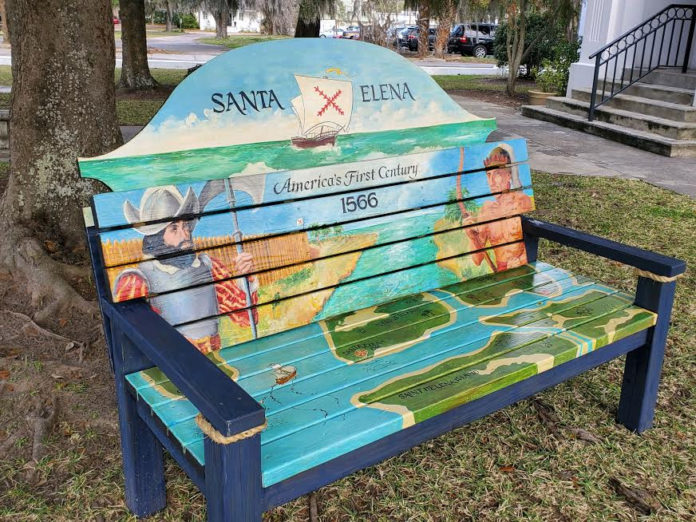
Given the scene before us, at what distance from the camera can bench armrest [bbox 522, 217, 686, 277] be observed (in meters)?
2.58

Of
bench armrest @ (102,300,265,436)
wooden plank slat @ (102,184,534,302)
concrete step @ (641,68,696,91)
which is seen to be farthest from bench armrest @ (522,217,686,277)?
concrete step @ (641,68,696,91)

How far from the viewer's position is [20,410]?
285cm

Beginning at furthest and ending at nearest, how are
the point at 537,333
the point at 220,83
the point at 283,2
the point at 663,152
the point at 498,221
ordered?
1. the point at 283,2
2. the point at 663,152
3. the point at 498,221
4. the point at 537,333
5. the point at 220,83

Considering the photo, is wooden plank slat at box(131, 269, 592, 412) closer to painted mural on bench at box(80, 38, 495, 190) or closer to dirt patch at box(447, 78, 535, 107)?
painted mural on bench at box(80, 38, 495, 190)

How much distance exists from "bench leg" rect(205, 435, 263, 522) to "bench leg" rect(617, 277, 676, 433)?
175 centimetres

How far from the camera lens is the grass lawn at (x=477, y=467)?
2.38 meters

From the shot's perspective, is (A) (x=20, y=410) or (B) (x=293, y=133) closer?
(B) (x=293, y=133)

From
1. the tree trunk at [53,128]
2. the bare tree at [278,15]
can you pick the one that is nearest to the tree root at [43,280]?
the tree trunk at [53,128]

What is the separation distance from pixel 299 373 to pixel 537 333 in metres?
0.91

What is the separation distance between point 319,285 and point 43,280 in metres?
1.60

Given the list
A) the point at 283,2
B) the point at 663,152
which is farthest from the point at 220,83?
the point at 283,2

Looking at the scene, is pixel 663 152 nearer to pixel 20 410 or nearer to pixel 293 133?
pixel 293 133

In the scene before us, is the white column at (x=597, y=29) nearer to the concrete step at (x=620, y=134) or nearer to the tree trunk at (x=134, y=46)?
the concrete step at (x=620, y=134)

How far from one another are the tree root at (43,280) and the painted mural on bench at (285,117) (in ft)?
4.71
